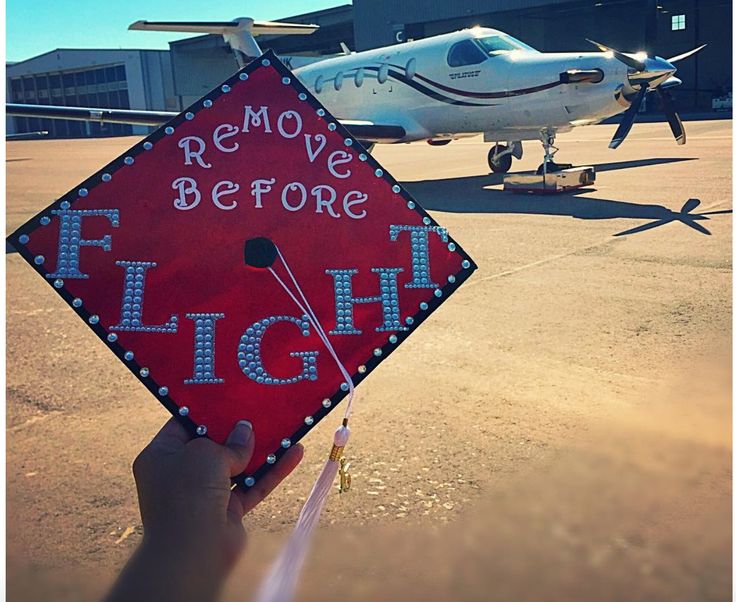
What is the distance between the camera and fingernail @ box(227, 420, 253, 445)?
1902 millimetres

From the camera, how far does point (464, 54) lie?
1455cm

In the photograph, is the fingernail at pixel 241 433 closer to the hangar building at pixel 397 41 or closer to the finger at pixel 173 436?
the finger at pixel 173 436

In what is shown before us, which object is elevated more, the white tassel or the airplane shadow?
the white tassel

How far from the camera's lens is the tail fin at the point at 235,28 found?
2034 cm

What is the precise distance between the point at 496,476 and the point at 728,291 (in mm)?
3825

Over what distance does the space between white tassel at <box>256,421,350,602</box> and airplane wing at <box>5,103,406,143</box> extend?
12.8 m

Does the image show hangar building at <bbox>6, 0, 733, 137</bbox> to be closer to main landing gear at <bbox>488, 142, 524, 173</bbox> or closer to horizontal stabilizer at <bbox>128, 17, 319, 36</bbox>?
horizontal stabilizer at <bbox>128, 17, 319, 36</bbox>

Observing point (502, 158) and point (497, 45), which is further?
point (502, 158)

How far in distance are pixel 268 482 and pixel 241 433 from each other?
15 centimetres

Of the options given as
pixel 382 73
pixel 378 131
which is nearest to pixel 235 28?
pixel 382 73

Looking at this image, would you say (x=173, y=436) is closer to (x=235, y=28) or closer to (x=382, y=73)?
(x=382, y=73)

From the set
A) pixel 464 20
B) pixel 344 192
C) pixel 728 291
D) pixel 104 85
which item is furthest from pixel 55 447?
pixel 104 85

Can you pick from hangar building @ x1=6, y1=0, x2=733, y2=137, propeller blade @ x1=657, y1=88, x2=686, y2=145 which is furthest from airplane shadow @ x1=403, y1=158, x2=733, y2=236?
hangar building @ x1=6, y1=0, x2=733, y2=137

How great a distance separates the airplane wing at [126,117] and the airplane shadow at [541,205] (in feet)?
4.18
